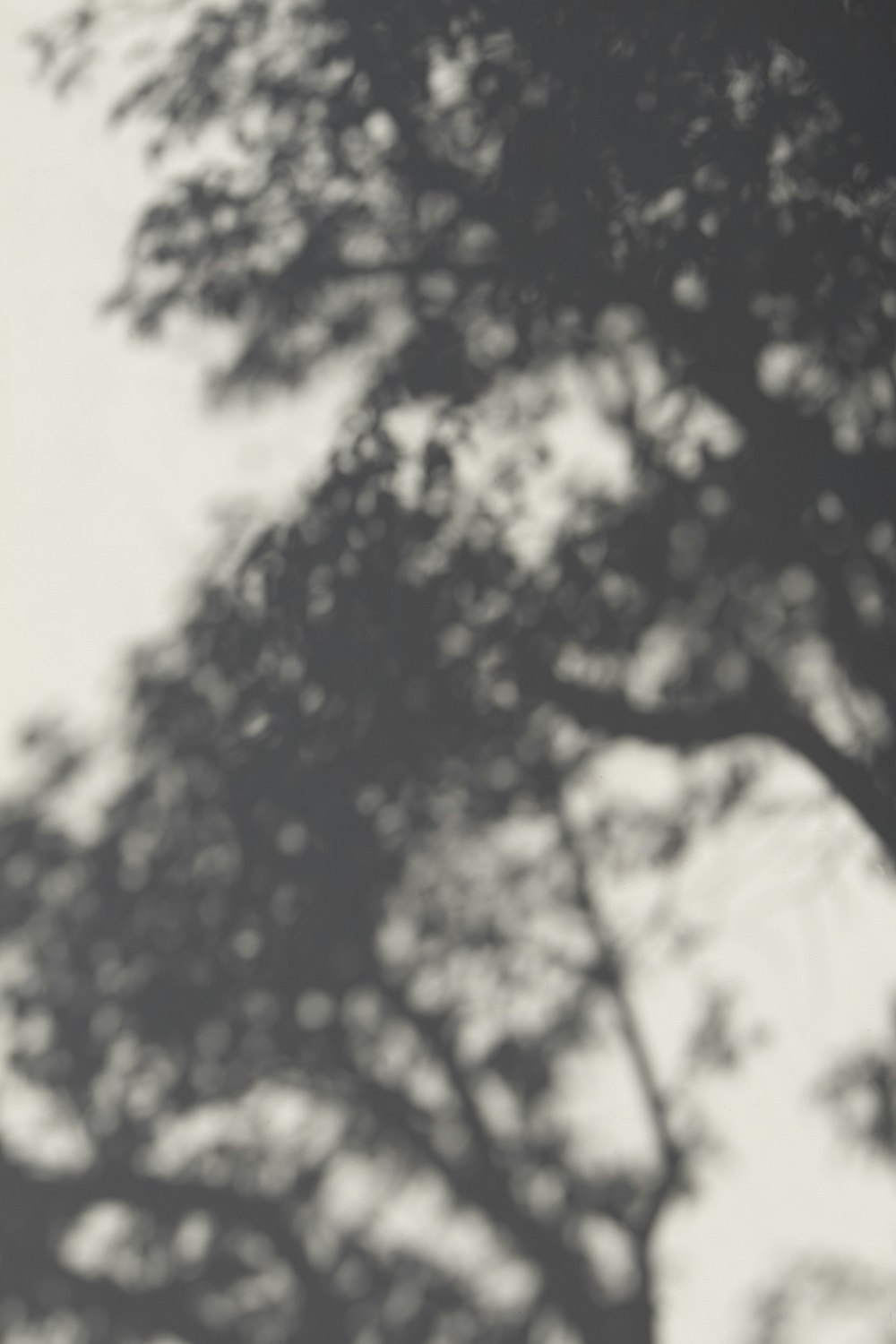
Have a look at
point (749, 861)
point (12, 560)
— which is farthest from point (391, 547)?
point (749, 861)

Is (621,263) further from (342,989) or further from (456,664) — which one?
(342,989)

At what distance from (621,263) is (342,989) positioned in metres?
1.61

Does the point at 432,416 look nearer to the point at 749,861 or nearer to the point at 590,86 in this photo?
the point at 590,86

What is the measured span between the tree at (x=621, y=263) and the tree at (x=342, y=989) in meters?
0.25

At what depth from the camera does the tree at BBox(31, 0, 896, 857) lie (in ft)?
9.71

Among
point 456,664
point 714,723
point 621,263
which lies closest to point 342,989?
point 456,664

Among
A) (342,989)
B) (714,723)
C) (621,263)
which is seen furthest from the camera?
(621,263)

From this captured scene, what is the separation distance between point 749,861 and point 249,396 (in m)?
1.40

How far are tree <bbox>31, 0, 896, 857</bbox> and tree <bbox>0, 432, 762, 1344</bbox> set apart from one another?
0.25 meters

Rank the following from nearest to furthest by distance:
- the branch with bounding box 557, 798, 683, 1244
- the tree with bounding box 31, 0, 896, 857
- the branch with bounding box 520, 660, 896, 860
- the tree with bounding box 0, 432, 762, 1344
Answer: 1. the tree with bounding box 0, 432, 762, 1344
2. the branch with bounding box 557, 798, 683, 1244
3. the branch with bounding box 520, 660, 896, 860
4. the tree with bounding box 31, 0, 896, 857

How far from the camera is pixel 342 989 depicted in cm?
271

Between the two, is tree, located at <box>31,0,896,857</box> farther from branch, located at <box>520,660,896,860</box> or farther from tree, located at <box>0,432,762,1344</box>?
tree, located at <box>0,432,762,1344</box>

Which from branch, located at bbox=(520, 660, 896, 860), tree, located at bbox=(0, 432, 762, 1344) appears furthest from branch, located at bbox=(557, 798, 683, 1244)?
branch, located at bbox=(520, 660, 896, 860)

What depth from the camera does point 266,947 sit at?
106 inches
